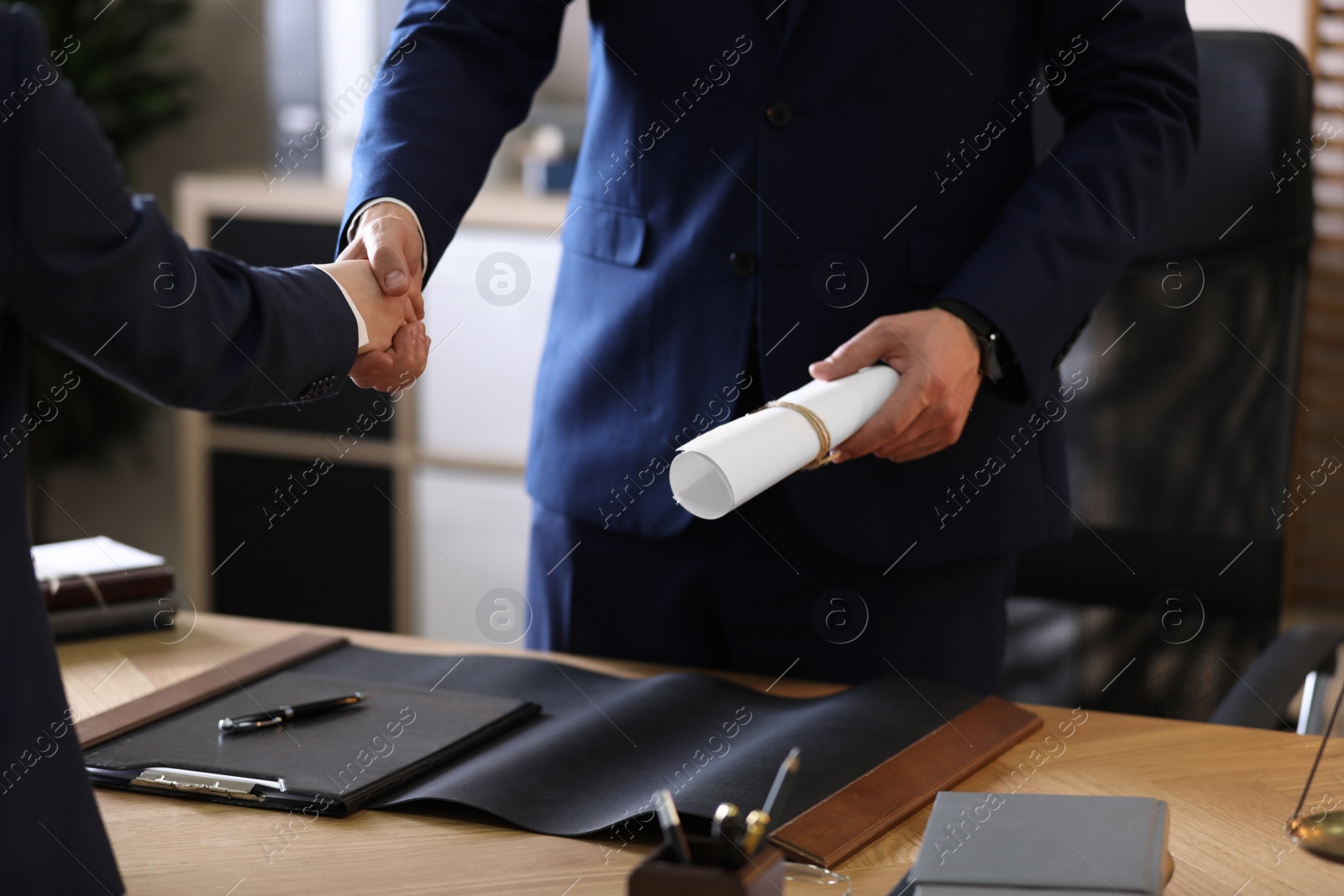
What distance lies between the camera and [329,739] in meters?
1.03

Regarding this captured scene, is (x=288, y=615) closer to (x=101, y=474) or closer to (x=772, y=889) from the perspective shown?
(x=101, y=474)

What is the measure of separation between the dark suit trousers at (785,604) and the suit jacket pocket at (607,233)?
0.82 ft

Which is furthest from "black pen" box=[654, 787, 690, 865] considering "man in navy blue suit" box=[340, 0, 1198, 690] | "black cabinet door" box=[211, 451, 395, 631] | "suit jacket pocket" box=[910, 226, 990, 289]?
"black cabinet door" box=[211, 451, 395, 631]

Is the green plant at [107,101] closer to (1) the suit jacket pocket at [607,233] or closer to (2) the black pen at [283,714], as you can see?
(1) the suit jacket pocket at [607,233]

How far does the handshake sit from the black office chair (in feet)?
2.47

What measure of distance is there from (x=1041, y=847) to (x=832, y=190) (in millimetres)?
645

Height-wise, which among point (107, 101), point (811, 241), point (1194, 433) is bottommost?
point (1194, 433)

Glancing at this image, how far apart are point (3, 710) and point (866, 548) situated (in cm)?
73

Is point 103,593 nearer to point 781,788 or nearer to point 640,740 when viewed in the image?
point 640,740

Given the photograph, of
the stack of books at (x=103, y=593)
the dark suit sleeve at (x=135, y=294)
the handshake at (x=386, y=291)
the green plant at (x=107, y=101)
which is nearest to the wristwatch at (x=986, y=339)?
the handshake at (x=386, y=291)

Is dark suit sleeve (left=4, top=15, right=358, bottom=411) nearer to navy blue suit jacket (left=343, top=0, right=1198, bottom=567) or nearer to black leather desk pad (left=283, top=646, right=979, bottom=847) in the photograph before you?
black leather desk pad (left=283, top=646, right=979, bottom=847)

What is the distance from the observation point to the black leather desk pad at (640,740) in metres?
0.92

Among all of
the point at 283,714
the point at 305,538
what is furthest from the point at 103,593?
the point at 305,538

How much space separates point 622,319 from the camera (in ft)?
4.34
